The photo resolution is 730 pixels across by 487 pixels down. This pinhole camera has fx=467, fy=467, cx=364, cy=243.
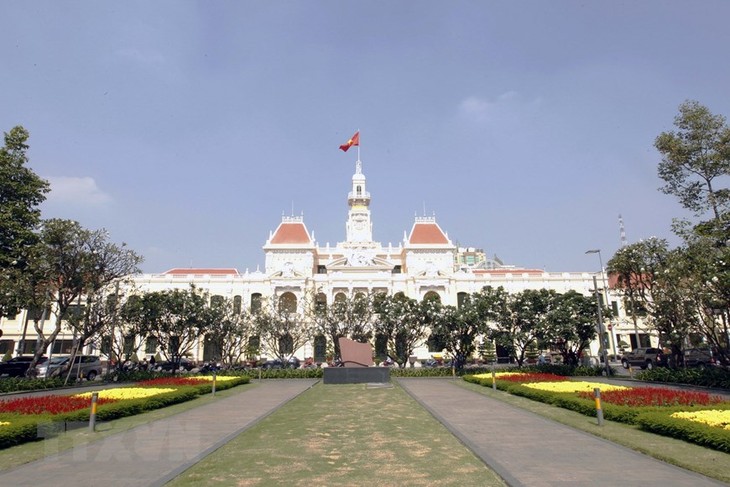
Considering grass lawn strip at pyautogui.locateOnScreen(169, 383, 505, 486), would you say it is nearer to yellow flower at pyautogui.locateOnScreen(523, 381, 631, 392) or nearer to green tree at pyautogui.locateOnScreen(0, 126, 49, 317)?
yellow flower at pyautogui.locateOnScreen(523, 381, 631, 392)

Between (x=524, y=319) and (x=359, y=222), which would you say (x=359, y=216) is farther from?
(x=524, y=319)

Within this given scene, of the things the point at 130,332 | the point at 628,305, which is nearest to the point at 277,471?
the point at 628,305

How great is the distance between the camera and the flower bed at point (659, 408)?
9.21 meters

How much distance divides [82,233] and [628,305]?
108ft

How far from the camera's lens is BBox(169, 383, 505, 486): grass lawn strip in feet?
23.1

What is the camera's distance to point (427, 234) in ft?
216

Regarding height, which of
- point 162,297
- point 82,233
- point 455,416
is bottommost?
point 455,416

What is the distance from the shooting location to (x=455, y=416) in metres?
13.4

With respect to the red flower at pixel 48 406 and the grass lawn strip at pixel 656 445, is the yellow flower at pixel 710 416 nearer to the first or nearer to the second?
the grass lawn strip at pixel 656 445

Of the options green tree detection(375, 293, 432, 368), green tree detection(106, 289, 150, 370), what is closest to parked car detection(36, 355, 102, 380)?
green tree detection(106, 289, 150, 370)

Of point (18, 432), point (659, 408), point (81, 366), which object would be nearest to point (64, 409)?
point (18, 432)

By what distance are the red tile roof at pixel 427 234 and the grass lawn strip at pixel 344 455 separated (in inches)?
2020

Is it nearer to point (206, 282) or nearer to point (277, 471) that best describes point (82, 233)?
point (277, 471)

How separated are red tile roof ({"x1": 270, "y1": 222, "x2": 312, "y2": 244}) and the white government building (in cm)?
14
